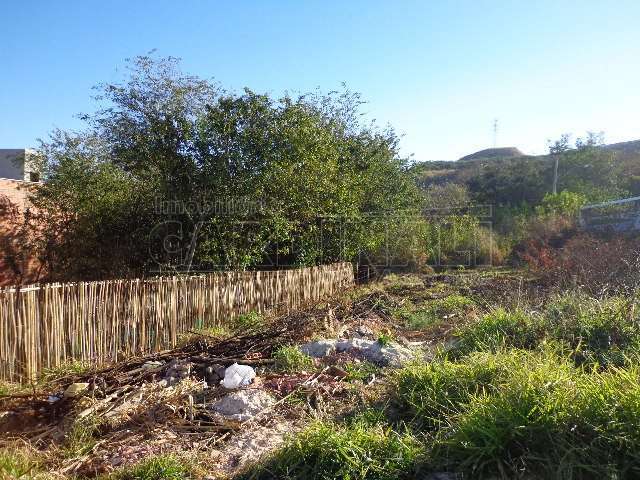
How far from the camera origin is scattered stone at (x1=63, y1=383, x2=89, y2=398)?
15.5 ft

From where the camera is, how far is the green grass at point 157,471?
3.43 metres

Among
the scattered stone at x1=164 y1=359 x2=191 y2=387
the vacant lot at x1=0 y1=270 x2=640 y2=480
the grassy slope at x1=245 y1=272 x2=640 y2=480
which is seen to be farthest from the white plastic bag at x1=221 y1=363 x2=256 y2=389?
the grassy slope at x1=245 y1=272 x2=640 y2=480

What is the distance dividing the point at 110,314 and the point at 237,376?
2287 millimetres

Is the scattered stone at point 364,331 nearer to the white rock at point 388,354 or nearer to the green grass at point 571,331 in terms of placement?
the white rock at point 388,354

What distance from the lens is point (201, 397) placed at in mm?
4914

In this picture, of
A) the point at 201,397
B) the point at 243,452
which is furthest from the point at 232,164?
the point at 243,452

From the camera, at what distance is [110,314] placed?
260 inches

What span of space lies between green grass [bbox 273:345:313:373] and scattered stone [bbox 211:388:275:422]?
75 cm

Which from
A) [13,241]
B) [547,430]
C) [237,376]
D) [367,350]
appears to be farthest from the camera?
[13,241]

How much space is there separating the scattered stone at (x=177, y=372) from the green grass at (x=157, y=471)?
1.68 meters

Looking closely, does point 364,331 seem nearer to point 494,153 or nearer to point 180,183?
point 180,183

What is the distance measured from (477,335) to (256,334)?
2.80 metres

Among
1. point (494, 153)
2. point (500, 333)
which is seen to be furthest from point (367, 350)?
point (494, 153)

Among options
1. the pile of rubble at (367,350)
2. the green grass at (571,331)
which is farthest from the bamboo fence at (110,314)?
the green grass at (571,331)
